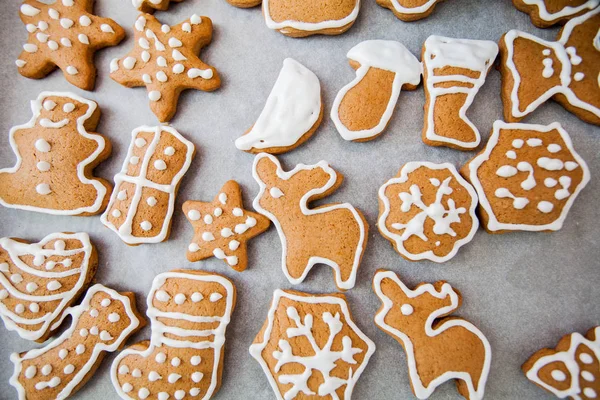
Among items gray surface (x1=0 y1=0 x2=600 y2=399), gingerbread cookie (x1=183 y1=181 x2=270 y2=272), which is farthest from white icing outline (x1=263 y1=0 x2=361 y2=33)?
gingerbread cookie (x1=183 y1=181 x2=270 y2=272)

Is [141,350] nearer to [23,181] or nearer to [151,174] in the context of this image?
[151,174]

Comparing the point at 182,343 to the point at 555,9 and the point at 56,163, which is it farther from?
the point at 555,9

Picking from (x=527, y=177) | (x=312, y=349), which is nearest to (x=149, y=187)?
(x=312, y=349)

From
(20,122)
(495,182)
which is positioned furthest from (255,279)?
(20,122)

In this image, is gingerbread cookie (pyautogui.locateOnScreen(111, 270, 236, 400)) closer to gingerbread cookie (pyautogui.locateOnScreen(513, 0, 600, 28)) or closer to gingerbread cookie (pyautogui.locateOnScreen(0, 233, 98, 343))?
gingerbread cookie (pyautogui.locateOnScreen(0, 233, 98, 343))

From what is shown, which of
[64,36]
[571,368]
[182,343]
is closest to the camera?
[571,368]

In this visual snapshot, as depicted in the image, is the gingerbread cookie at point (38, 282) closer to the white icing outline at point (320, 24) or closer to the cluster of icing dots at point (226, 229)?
the cluster of icing dots at point (226, 229)
